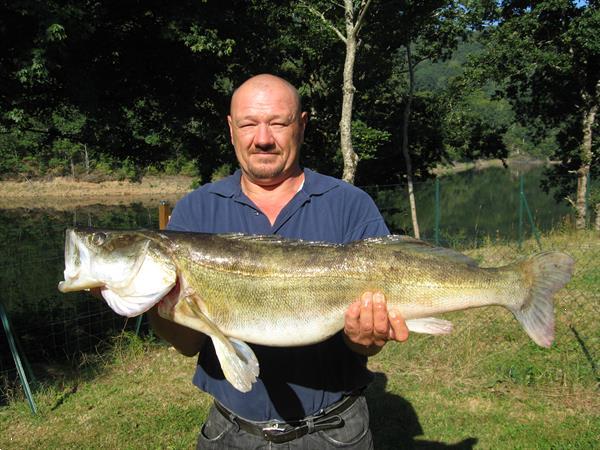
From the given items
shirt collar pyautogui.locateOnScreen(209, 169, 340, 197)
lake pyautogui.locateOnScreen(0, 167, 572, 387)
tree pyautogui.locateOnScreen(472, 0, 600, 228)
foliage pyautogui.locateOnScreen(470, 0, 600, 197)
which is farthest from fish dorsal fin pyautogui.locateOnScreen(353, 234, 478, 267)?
foliage pyautogui.locateOnScreen(470, 0, 600, 197)

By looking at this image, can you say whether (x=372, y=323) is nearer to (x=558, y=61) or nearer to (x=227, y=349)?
(x=227, y=349)

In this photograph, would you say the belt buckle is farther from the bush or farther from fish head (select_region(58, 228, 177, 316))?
the bush

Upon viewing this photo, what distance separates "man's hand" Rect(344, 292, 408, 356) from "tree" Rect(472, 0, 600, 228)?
19.2 meters

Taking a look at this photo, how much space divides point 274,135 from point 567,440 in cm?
434

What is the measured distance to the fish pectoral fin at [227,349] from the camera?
101 inches

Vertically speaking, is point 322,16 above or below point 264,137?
above

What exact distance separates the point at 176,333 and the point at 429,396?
4.15 metres

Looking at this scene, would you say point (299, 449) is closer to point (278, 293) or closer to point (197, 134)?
point (278, 293)

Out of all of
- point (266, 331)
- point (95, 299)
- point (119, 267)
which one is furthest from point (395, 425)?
point (95, 299)

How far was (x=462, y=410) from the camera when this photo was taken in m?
5.88

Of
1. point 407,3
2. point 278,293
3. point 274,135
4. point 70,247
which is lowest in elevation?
point 278,293

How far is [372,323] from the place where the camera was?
2.69 meters

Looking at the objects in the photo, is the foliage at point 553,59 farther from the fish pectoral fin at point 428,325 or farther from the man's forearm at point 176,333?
the man's forearm at point 176,333

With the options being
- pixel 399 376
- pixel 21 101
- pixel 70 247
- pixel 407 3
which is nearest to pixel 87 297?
pixel 21 101
